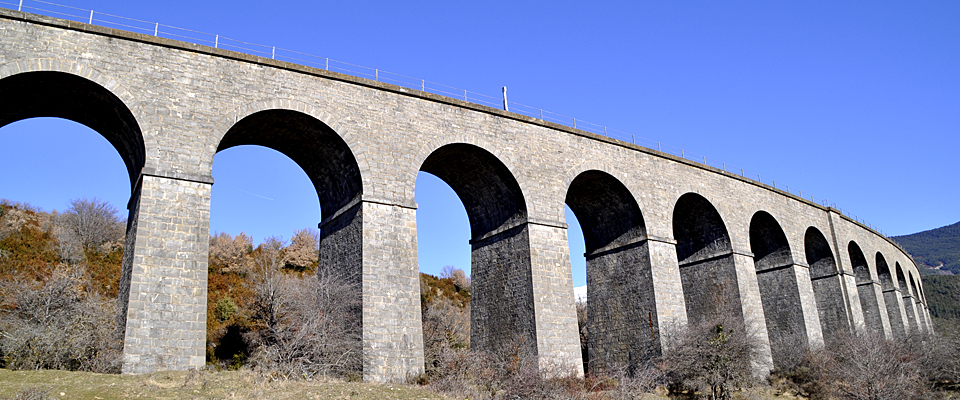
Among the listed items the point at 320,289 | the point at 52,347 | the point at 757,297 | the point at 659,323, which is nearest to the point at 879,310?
the point at 757,297

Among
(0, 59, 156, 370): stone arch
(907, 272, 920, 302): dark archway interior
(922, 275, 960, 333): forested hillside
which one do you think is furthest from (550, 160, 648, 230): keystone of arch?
(922, 275, 960, 333): forested hillside

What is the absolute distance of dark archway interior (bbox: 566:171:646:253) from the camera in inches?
909

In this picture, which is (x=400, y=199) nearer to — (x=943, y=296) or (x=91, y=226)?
(x=91, y=226)

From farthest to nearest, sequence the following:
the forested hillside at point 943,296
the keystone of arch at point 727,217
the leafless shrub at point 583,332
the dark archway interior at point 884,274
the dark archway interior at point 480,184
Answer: the forested hillside at point 943,296, the dark archway interior at point 884,274, the leafless shrub at point 583,332, the keystone of arch at point 727,217, the dark archway interior at point 480,184

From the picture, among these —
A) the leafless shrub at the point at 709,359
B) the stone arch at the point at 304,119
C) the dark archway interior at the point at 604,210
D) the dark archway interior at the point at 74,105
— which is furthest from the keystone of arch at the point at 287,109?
the leafless shrub at the point at 709,359

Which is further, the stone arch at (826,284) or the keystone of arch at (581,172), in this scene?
the stone arch at (826,284)

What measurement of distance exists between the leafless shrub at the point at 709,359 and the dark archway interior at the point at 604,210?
3.96m

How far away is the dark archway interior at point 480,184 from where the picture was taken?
2020 centimetres

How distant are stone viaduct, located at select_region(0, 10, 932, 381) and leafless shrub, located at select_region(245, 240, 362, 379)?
1.63 feet

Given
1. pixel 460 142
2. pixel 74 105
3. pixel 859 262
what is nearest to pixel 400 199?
pixel 460 142

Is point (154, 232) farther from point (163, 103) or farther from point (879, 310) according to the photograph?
point (879, 310)

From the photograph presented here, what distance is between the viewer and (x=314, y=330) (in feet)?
51.2

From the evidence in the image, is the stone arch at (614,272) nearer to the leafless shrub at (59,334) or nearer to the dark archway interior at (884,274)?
the leafless shrub at (59,334)

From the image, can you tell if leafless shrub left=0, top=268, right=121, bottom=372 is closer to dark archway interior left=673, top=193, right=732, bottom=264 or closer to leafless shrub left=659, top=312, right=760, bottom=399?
leafless shrub left=659, top=312, right=760, bottom=399
